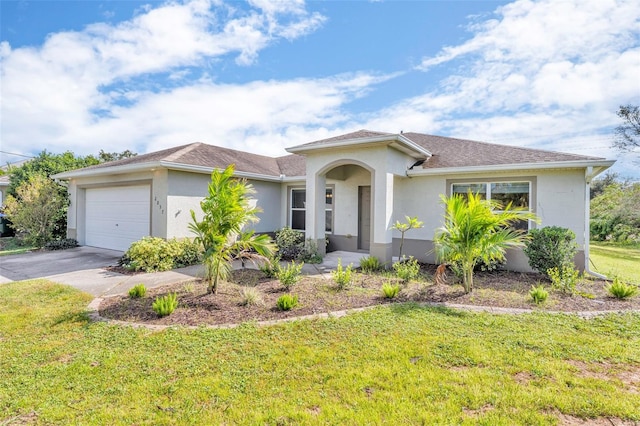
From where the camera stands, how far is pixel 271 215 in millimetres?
14531

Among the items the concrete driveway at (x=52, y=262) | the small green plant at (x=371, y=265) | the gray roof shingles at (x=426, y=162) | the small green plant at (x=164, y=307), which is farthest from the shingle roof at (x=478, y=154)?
the concrete driveway at (x=52, y=262)

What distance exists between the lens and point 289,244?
12039 millimetres

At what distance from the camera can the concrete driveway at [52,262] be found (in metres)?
9.43

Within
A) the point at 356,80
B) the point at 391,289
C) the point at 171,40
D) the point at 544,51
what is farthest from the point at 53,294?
the point at 544,51

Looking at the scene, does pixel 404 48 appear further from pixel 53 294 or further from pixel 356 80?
pixel 53 294

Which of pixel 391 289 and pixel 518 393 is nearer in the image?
pixel 518 393

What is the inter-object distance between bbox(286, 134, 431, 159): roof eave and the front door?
261 centimetres

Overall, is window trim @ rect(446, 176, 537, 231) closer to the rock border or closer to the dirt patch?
the dirt patch

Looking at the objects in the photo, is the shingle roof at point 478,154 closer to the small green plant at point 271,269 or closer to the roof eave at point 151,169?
the small green plant at point 271,269

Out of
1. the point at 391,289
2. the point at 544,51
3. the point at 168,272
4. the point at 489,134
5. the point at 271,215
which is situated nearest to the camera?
the point at 391,289

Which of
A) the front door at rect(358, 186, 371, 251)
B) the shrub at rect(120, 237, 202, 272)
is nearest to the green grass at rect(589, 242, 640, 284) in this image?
the front door at rect(358, 186, 371, 251)

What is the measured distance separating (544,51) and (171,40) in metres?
13.3

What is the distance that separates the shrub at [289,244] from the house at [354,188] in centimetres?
84

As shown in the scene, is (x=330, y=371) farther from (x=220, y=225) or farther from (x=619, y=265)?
(x=619, y=265)
